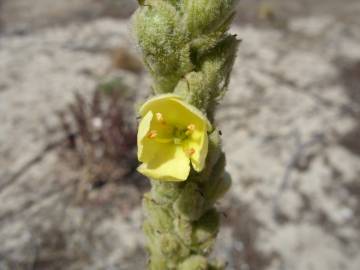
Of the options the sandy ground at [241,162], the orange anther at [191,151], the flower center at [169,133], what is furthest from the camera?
the sandy ground at [241,162]

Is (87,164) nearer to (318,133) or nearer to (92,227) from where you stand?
(92,227)

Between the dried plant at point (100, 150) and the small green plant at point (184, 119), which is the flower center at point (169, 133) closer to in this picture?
the small green plant at point (184, 119)

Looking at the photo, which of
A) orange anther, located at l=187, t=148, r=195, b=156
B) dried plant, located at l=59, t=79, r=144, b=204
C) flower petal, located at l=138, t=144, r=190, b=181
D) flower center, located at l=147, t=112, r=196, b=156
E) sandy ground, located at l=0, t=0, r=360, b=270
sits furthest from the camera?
dried plant, located at l=59, t=79, r=144, b=204

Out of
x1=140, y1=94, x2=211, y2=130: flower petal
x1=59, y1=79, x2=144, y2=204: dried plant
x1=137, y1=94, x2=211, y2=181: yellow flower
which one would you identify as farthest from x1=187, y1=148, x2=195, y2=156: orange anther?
x1=59, y1=79, x2=144, y2=204: dried plant

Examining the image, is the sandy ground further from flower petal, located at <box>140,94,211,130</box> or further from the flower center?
flower petal, located at <box>140,94,211,130</box>

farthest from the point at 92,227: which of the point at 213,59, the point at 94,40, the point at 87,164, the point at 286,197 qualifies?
the point at 94,40

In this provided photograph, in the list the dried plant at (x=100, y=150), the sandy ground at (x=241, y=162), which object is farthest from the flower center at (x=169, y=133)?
the dried plant at (x=100, y=150)

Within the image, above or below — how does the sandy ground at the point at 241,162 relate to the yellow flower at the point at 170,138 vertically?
below
